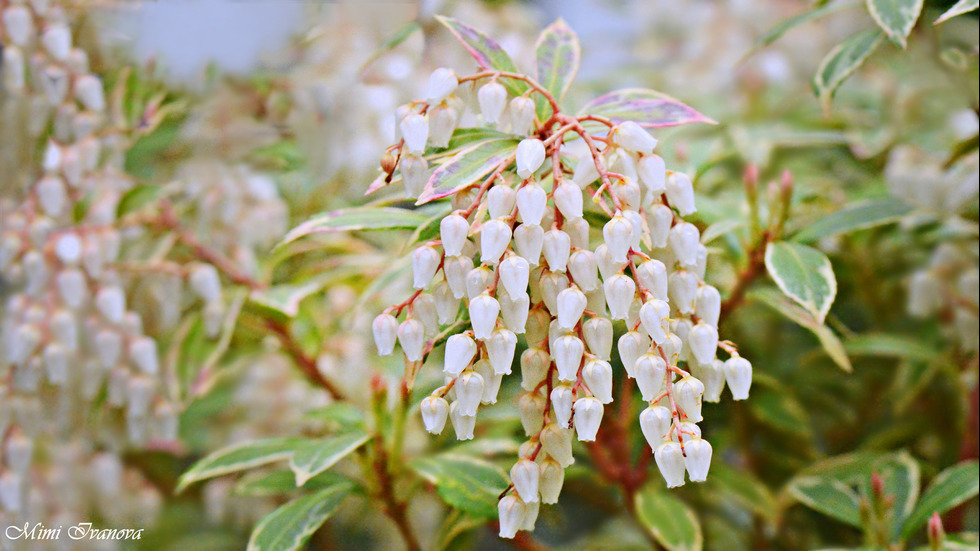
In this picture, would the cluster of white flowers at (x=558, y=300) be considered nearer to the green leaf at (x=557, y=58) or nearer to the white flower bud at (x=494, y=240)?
the white flower bud at (x=494, y=240)

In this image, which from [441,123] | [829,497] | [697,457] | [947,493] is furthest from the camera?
[829,497]

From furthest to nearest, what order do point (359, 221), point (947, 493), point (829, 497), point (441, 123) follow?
point (829, 497) → point (947, 493) → point (359, 221) → point (441, 123)

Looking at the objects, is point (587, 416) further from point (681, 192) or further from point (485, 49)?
point (485, 49)

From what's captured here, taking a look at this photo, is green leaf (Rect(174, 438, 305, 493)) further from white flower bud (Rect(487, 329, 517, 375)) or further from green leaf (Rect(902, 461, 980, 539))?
green leaf (Rect(902, 461, 980, 539))

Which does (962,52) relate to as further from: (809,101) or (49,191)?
(49,191)

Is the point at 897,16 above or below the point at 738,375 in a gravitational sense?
above

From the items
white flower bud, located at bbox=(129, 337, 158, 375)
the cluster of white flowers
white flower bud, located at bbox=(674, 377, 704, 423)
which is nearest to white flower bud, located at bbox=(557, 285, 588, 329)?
the cluster of white flowers

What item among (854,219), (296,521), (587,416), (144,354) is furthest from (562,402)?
(144,354)

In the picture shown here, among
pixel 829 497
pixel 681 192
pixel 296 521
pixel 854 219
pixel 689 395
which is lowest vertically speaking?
pixel 829 497
